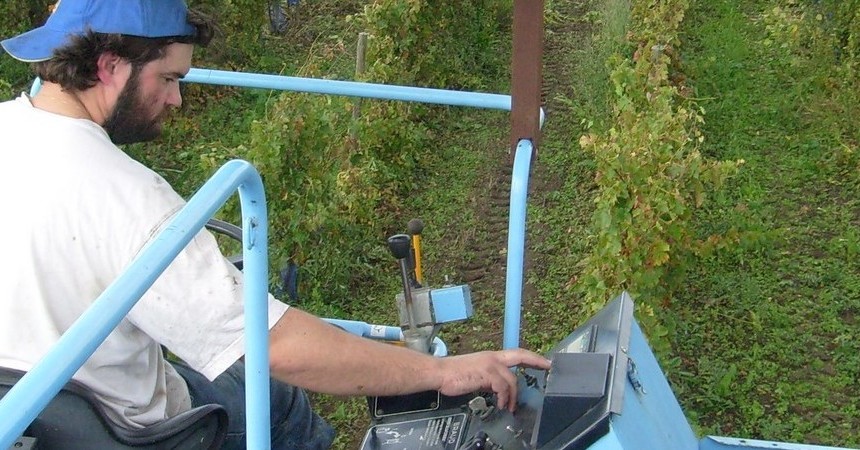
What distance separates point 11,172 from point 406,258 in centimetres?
89

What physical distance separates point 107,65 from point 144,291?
0.79 meters

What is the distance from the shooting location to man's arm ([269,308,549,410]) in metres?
1.73

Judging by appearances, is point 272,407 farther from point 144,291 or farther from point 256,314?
point 144,291

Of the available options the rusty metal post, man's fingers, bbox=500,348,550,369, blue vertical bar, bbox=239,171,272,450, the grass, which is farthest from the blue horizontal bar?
the grass

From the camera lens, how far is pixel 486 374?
1953 millimetres

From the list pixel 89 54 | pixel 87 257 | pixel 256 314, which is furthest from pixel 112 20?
pixel 256 314

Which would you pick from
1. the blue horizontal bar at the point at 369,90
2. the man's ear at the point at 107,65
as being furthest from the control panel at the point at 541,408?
the man's ear at the point at 107,65

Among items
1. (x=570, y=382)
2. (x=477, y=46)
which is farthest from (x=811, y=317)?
(x=477, y=46)

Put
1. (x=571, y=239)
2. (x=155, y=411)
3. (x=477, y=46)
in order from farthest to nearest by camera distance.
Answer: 1. (x=477, y=46)
2. (x=571, y=239)
3. (x=155, y=411)

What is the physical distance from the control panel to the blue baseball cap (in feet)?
3.15

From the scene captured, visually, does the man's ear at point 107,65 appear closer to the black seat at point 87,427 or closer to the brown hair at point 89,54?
the brown hair at point 89,54

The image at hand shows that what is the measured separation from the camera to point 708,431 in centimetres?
355

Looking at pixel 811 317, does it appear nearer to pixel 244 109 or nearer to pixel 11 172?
pixel 11 172

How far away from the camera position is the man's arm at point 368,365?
1.73m
